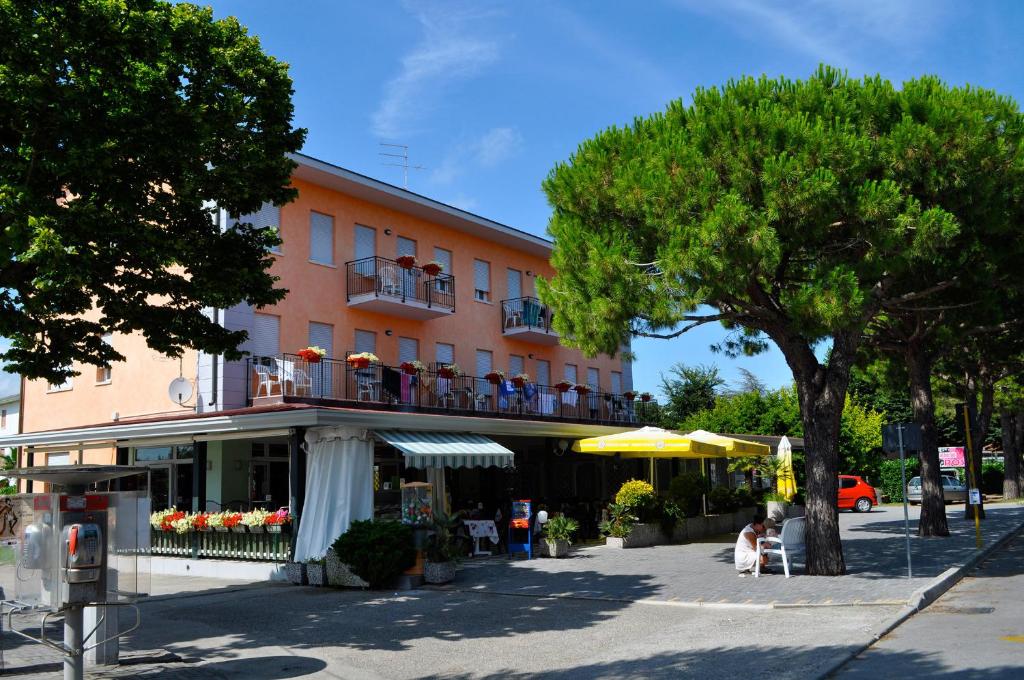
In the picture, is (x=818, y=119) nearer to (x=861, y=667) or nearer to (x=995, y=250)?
(x=995, y=250)

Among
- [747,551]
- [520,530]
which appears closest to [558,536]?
[520,530]

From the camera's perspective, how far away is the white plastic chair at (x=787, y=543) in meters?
14.1

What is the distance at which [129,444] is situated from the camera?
67.1 feet

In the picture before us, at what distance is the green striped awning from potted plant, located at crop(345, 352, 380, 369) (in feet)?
13.7

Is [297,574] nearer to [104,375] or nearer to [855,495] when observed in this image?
[104,375]

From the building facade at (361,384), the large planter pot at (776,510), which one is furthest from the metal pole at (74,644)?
the large planter pot at (776,510)

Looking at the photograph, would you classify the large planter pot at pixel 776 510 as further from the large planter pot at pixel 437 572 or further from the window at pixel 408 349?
the large planter pot at pixel 437 572

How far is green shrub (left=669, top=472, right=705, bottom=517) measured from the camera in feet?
73.5

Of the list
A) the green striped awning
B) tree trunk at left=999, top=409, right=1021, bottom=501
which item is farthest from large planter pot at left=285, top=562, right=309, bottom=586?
tree trunk at left=999, top=409, right=1021, bottom=501

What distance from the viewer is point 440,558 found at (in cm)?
1472

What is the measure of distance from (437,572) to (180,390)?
28.7 feet

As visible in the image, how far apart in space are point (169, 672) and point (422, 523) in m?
6.82

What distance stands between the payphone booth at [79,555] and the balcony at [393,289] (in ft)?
47.7

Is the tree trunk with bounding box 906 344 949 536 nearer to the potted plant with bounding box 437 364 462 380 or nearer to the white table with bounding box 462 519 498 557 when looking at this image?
the white table with bounding box 462 519 498 557
